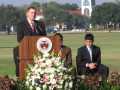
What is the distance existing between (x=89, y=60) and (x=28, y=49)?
2165 mm

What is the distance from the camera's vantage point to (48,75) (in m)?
8.85

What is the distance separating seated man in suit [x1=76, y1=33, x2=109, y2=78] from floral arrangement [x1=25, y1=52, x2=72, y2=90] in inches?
101

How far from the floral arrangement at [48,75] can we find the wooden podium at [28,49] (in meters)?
0.89

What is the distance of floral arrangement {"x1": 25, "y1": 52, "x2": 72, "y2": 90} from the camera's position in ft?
29.0

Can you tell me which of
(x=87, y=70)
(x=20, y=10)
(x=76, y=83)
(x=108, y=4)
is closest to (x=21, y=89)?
(x=76, y=83)

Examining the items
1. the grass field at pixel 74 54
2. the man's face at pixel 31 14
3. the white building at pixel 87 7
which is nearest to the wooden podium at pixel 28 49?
the man's face at pixel 31 14

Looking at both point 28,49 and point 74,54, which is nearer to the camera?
point 28,49

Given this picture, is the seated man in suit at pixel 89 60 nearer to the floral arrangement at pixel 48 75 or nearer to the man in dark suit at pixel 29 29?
the man in dark suit at pixel 29 29

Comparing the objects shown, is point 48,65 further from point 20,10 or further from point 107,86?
point 20,10

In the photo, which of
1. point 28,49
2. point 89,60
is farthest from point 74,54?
point 28,49

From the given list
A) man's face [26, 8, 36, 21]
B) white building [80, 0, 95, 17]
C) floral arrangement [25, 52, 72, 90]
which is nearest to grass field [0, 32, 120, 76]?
man's face [26, 8, 36, 21]

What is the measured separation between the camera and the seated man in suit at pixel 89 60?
1155cm

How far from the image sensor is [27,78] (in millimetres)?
9047

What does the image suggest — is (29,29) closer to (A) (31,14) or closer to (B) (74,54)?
(A) (31,14)
